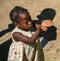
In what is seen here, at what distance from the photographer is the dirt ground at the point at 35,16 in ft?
18.0

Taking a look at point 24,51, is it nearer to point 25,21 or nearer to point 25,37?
point 25,37

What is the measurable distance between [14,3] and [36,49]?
3.41 metres

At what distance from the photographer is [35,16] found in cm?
680

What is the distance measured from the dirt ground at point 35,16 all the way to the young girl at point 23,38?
1150 mm

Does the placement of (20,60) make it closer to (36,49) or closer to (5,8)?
(36,49)

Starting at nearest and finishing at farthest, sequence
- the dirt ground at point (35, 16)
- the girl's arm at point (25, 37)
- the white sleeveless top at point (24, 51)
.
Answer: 1. the girl's arm at point (25, 37)
2. the white sleeveless top at point (24, 51)
3. the dirt ground at point (35, 16)

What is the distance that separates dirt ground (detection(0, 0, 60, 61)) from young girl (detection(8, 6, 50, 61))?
115 centimetres

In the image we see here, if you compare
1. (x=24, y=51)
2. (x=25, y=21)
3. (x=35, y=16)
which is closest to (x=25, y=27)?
(x=25, y=21)


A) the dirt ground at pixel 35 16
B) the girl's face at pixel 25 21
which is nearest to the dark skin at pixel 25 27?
the girl's face at pixel 25 21

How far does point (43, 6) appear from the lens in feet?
23.2

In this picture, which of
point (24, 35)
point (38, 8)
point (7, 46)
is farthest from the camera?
point (38, 8)

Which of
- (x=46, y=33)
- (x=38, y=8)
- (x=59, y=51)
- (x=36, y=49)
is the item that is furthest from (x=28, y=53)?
(x=38, y=8)

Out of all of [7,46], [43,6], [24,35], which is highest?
[24,35]

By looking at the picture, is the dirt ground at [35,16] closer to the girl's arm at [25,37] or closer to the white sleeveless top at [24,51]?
the white sleeveless top at [24,51]
